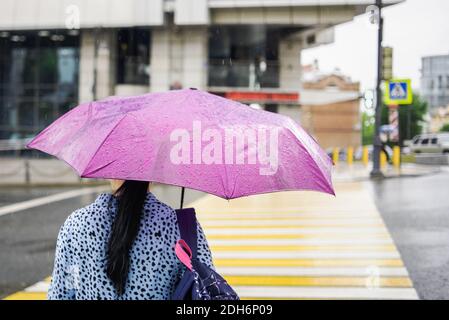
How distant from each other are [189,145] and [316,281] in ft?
14.1

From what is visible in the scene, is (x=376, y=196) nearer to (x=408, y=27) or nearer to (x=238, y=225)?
(x=238, y=225)

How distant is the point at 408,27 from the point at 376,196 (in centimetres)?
680

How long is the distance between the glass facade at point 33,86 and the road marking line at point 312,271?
16812 millimetres

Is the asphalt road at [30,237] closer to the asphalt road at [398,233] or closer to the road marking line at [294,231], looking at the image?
the asphalt road at [398,233]

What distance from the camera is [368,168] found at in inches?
396

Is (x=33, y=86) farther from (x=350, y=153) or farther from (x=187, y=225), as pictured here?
(x=187, y=225)

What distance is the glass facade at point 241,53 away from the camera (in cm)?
1540

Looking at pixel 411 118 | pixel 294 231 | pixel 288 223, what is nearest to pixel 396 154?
pixel 411 118

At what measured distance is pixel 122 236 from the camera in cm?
182

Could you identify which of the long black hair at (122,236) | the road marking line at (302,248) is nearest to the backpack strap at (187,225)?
the long black hair at (122,236)

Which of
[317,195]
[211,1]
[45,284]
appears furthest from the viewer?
[211,1]

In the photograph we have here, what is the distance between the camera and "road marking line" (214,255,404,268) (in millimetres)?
6484

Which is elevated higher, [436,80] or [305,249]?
[436,80]
